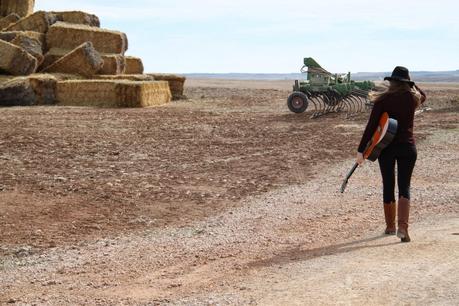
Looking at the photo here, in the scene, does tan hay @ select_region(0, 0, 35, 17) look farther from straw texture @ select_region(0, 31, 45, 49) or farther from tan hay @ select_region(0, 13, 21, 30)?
straw texture @ select_region(0, 31, 45, 49)

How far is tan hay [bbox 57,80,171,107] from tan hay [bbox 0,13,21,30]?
7.31 m

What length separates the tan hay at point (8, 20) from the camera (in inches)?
1142

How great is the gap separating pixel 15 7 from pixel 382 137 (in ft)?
Answer: 87.4

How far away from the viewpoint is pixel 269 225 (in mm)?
7797

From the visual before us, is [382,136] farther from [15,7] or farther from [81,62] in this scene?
[15,7]

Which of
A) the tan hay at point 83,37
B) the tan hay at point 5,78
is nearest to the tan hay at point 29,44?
the tan hay at point 5,78

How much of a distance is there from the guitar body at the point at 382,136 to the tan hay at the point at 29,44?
19950 mm

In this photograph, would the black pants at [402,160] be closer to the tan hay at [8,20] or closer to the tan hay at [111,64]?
the tan hay at [111,64]

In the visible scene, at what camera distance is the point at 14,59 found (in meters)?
23.6

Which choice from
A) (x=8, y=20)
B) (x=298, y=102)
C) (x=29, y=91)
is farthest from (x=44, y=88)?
(x=298, y=102)

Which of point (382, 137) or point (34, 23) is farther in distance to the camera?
point (34, 23)

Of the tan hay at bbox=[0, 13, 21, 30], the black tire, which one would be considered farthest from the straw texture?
the black tire

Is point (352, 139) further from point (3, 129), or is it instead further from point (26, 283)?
point (26, 283)

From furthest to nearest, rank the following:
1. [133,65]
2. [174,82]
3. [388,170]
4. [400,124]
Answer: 1. [133,65]
2. [174,82]
3. [388,170]
4. [400,124]
